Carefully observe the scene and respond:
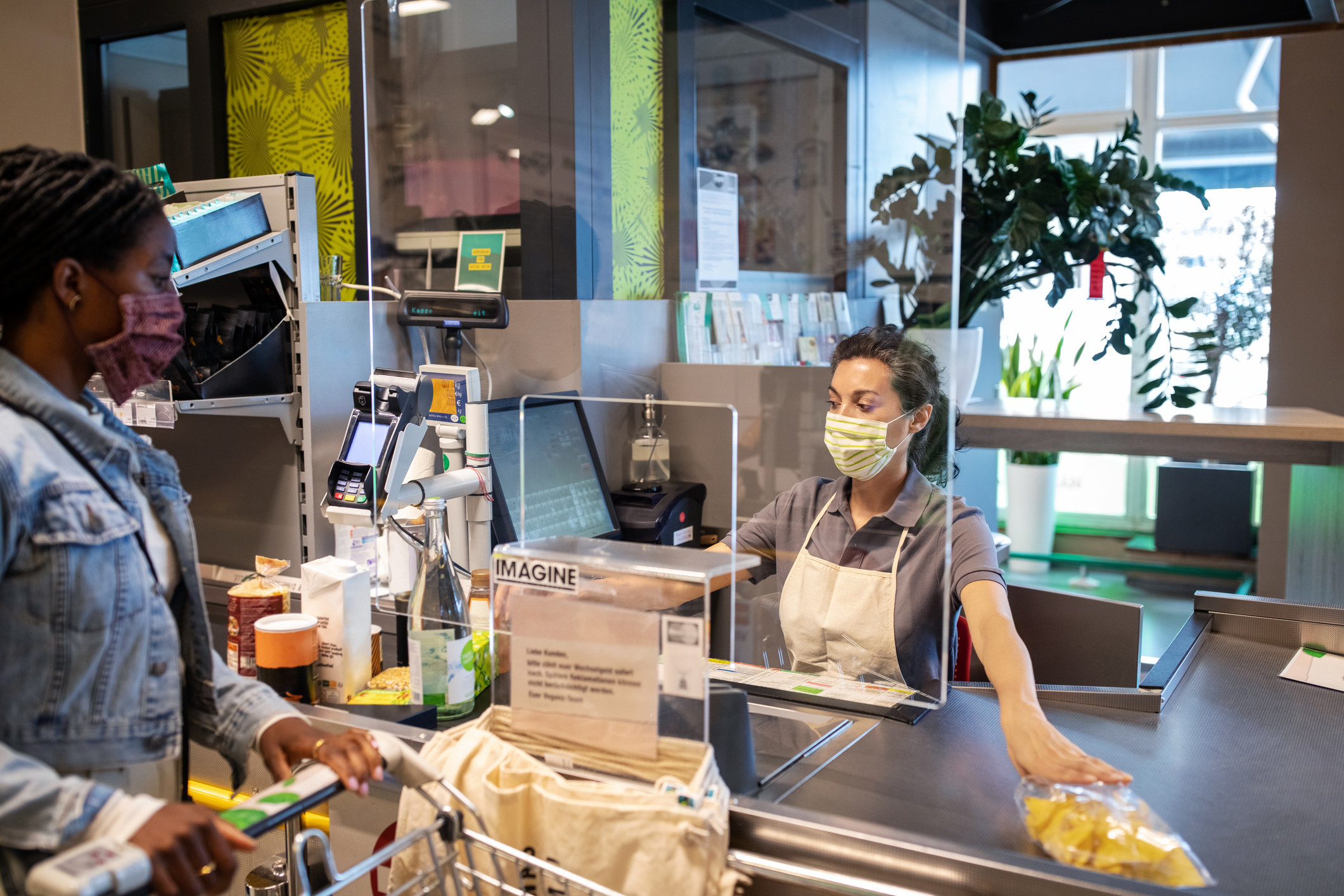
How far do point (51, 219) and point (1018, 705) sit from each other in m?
1.23

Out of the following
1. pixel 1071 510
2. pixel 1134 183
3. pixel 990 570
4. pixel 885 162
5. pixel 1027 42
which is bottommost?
pixel 1071 510

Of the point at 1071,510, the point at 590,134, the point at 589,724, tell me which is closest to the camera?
the point at 589,724

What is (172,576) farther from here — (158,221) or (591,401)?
(591,401)

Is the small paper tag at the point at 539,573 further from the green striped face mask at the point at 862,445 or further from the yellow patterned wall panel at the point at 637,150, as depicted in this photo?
the yellow patterned wall panel at the point at 637,150

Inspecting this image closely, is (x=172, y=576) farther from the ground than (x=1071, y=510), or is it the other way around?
(x=172, y=576)

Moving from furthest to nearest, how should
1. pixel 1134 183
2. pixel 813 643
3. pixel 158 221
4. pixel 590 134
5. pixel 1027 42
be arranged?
pixel 1027 42
pixel 1134 183
pixel 590 134
pixel 813 643
pixel 158 221

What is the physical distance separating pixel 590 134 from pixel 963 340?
1188 mm

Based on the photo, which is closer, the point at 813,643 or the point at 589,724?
the point at 589,724

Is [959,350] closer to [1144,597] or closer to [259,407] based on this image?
[259,407]

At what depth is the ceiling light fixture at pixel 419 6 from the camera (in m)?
2.15

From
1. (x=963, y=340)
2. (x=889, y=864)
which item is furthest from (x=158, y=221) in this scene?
(x=963, y=340)

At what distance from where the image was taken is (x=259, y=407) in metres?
2.09

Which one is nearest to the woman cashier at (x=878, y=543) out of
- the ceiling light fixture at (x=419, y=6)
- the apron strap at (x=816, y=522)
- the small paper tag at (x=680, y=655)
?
the apron strap at (x=816, y=522)

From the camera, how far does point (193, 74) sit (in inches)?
142
